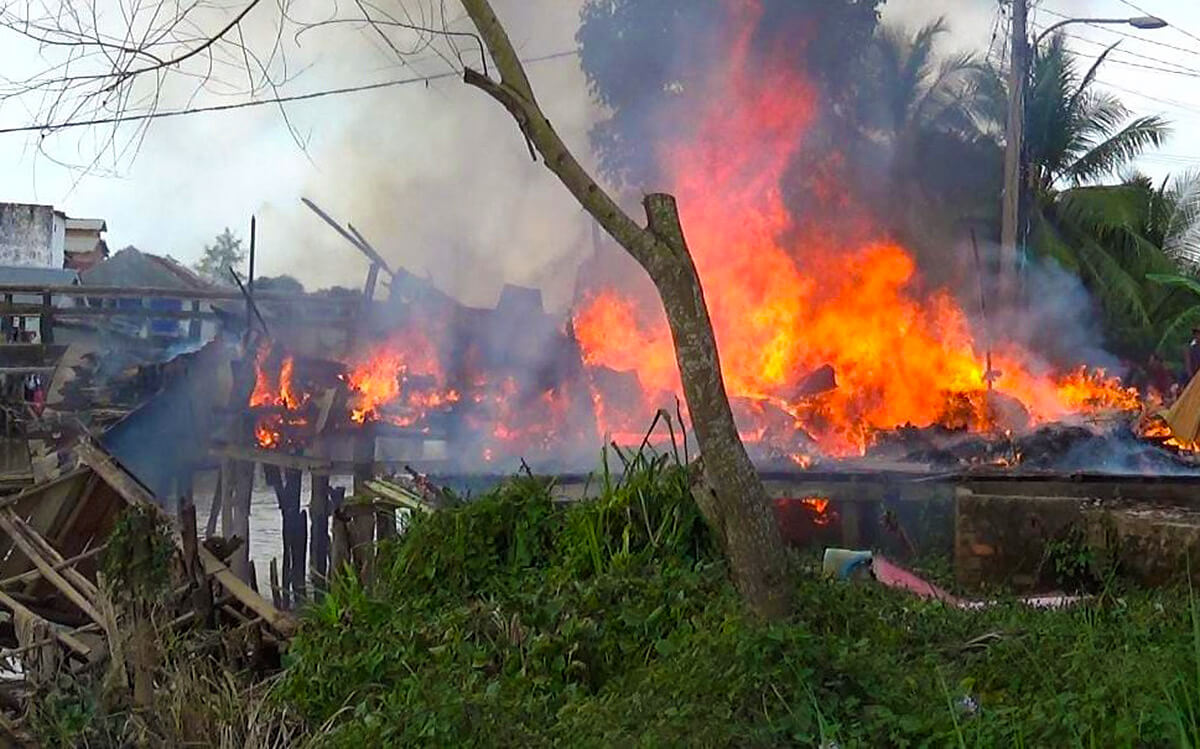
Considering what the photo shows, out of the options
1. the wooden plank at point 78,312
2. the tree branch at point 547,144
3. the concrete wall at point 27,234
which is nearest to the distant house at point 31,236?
the concrete wall at point 27,234

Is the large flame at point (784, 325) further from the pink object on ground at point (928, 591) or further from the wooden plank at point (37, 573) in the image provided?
the wooden plank at point (37, 573)

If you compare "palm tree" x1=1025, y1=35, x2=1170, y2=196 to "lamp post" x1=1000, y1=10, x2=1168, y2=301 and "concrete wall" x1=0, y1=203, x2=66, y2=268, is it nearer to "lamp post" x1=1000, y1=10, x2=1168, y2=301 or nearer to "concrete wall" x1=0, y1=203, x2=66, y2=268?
"lamp post" x1=1000, y1=10, x2=1168, y2=301

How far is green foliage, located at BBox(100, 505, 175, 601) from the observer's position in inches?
233

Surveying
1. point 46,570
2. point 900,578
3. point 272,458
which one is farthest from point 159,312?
point 900,578

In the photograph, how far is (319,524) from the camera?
35.7 feet

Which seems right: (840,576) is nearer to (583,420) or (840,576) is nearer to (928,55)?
(583,420)

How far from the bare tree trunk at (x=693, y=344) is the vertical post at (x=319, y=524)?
18.8 ft

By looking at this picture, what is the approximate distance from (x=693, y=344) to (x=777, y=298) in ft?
45.1

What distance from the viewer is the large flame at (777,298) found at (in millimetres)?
18031

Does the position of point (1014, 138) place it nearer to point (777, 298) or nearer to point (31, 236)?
point (777, 298)

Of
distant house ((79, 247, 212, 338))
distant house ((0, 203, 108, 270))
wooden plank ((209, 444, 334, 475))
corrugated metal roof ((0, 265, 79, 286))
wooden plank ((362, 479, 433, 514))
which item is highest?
distant house ((0, 203, 108, 270))

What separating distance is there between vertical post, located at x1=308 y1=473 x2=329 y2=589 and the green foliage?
3.95 m

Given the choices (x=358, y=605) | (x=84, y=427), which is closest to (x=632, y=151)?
(x=84, y=427)

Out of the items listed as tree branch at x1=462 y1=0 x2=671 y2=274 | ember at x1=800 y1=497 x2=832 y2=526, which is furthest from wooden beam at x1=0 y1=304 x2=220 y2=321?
tree branch at x1=462 y1=0 x2=671 y2=274
